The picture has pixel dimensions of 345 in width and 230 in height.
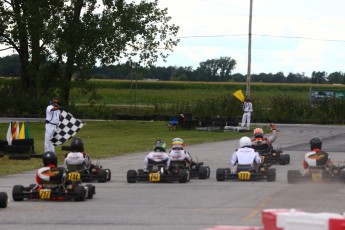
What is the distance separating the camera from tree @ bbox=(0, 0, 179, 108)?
150 feet

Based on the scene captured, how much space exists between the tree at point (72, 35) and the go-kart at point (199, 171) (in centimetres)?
2578

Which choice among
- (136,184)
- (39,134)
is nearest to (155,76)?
(39,134)

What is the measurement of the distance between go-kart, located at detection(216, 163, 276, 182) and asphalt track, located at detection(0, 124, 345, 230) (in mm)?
242

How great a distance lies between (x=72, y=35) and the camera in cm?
4691

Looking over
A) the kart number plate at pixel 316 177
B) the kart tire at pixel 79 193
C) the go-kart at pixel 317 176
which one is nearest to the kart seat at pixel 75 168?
the kart tire at pixel 79 193

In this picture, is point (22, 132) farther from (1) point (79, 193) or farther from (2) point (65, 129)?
(1) point (79, 193)

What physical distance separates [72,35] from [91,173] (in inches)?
1143

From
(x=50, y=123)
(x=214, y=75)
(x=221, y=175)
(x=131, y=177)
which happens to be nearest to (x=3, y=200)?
(x=131, y=177)

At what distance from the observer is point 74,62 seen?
47562 millimetres

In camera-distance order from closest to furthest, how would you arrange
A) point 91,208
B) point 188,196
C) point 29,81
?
point 91,208
point 188,196
point 29,81

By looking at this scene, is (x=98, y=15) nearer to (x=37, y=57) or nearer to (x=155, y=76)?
(x=37, y=57)

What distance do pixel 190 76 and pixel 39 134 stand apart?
106 meters

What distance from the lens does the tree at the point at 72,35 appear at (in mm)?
45656

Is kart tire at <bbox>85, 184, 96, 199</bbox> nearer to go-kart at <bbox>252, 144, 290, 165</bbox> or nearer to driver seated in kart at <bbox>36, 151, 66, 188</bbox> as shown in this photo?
driver seated in kart at <bbox>36, 151, 66, 188</bbox>
